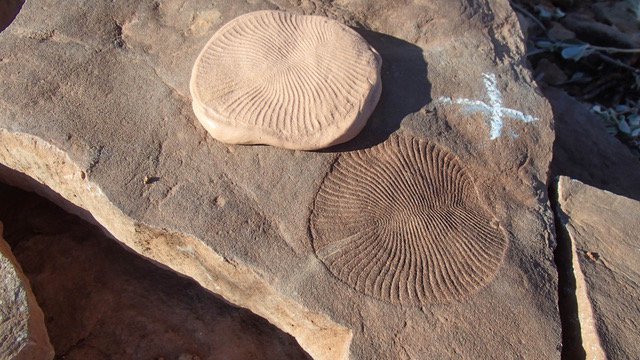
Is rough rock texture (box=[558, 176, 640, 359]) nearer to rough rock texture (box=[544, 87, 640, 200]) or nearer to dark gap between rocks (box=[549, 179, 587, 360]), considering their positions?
dark gap between rocks (box=[549, 179, 587, 360])

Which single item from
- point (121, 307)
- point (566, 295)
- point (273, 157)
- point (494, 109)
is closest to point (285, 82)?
point (273, 157)

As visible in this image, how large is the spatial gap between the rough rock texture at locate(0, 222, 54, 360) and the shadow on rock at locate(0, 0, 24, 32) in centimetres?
162

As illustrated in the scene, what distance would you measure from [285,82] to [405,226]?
2.40 ft

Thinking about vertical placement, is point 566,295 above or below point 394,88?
below

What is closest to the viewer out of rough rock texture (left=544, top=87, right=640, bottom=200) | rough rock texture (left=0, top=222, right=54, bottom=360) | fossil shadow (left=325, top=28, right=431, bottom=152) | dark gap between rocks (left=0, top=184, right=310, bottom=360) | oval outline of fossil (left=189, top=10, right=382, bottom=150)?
rough rock texture (left=0, top=222, right=54, bottom=360)

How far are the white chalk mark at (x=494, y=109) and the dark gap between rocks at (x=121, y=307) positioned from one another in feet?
4.04

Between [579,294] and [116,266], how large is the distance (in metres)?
1.92

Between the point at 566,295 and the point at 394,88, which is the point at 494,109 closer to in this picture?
the point at 394,88

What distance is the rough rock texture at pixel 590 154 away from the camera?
10.4ft

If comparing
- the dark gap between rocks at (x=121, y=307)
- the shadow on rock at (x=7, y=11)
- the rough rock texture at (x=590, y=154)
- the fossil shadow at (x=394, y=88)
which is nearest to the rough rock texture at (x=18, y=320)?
the dark gap between rocks at (x=121, y=307)

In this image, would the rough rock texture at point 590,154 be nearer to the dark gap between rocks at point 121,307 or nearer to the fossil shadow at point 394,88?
the fossil shadow at point 394,88

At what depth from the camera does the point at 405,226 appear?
2.22 m

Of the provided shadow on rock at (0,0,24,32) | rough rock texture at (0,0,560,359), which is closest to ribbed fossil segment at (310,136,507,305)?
rough rock texture at (0,0,560,359)

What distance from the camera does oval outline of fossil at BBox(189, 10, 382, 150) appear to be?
7.42ft
